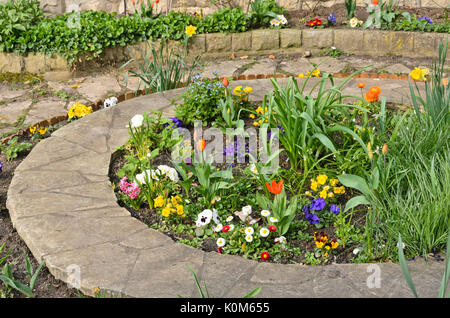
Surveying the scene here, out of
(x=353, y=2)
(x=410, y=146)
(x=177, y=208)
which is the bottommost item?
(x=177, y=208)

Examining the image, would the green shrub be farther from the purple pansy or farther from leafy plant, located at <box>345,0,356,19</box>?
leafy plant, located at <box>345,0,356,19</box>

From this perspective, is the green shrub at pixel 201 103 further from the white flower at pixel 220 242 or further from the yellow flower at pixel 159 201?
the white flower at pixel 220 242

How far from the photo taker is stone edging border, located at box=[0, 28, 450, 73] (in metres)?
4.98

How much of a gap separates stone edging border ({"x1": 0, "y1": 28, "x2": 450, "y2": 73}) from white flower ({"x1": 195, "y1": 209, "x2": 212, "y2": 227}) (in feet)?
9.21

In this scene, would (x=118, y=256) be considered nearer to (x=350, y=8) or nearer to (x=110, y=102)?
(x=110, y=102)

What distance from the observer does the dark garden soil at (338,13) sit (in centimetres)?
543

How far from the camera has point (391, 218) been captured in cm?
240

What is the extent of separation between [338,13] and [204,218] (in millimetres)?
3720

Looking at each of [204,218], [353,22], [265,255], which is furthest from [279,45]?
[265,255]

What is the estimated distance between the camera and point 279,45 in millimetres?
5402

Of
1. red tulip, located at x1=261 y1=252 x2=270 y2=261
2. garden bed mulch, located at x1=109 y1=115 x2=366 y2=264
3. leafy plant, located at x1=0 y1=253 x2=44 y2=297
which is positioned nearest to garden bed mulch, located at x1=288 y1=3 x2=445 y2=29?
garden bed mulch, located at x1=109 y1=115 x2=366 y2=264

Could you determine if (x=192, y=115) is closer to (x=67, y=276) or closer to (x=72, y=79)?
(x=67, y=276)

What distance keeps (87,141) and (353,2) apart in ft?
10.3
